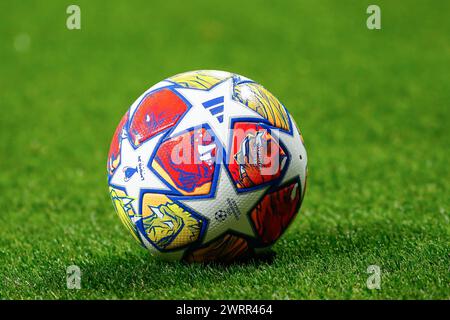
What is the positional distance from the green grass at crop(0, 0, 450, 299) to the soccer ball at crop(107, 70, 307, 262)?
0.25m

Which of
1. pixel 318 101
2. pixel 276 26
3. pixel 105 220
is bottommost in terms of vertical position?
pixel 105 220

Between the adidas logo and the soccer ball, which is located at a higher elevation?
the adidas logo

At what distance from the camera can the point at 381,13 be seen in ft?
50.5

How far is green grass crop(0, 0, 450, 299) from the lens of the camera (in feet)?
15.4

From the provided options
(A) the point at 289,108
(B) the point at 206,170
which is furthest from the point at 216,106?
(A) the point at 289,108

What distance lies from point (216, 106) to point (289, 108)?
19.6 ft

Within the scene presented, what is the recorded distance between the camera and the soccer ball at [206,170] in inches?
181

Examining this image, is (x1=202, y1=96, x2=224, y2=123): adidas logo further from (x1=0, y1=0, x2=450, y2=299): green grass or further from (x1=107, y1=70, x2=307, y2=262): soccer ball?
(x1=0, y1=0, x2=450, y2=299): green grass

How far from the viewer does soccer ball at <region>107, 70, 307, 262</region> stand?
460 centimetres

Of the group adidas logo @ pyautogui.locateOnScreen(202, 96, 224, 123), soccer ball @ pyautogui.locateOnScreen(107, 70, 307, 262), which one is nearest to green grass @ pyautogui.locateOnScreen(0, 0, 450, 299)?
soccer ball @ pyautogui.locateOnScreen(107, 70, 307, 262)

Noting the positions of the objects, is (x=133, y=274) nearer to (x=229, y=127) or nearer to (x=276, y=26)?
(x=229, y=127)

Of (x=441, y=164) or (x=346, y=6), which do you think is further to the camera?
(x=346, y=6)

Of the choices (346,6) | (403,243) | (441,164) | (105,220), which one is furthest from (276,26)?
(403,243)
